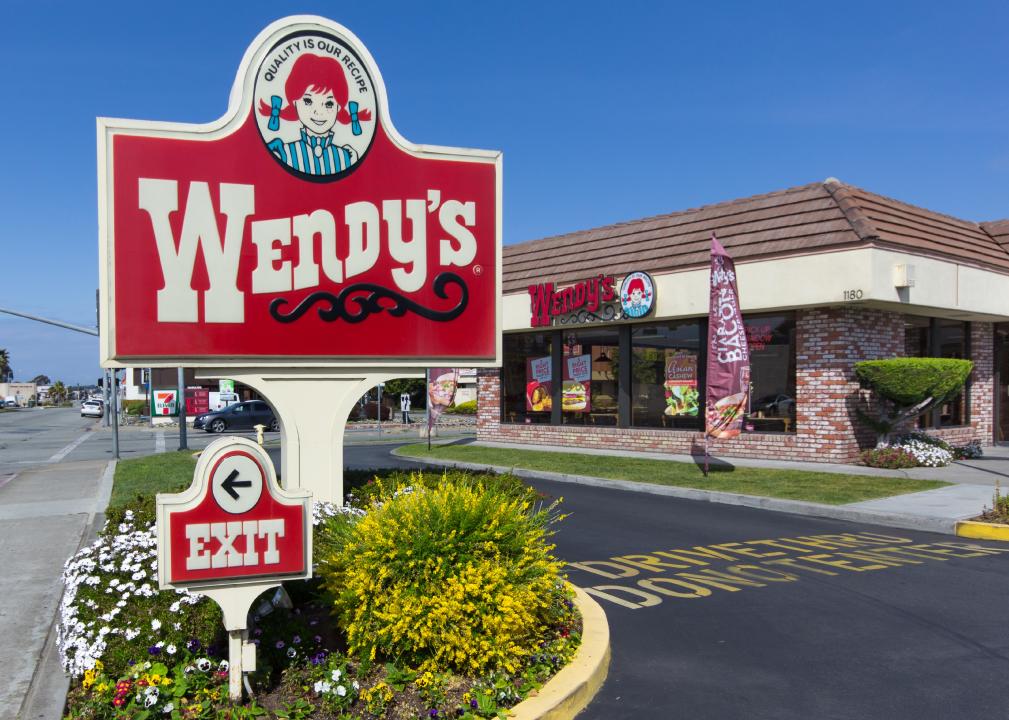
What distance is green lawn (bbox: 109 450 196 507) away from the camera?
14.8m

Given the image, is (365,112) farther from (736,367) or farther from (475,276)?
(736,367)

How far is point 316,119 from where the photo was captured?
8516mm

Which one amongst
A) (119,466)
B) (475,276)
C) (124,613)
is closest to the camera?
(124,613)

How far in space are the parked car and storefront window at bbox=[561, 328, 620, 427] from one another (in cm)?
2105

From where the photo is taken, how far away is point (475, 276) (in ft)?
30.8

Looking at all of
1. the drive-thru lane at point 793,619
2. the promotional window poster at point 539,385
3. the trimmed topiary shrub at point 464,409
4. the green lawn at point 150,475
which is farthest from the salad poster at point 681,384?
the trimmed topiary shrub at point 464,409

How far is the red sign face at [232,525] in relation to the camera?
15.0 ft

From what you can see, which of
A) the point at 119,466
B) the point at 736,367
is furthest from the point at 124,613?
the point at 119,466

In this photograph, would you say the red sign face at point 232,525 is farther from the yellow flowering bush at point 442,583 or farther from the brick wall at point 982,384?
the brick wall at point 982,384

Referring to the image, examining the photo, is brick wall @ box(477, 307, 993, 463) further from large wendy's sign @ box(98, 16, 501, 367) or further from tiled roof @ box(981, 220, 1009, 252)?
large wendy's sign @ box(98, 16, 501, 367)

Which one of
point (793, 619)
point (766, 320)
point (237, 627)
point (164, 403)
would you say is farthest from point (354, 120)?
point (164, 403)

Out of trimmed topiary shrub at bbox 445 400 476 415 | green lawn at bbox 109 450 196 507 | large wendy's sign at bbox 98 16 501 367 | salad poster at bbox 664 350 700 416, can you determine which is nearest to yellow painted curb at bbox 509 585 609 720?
large wendy's sign at bbox 98 16 501 367

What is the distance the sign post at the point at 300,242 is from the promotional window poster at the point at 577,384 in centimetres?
1424

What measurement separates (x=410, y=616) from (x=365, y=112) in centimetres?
565
